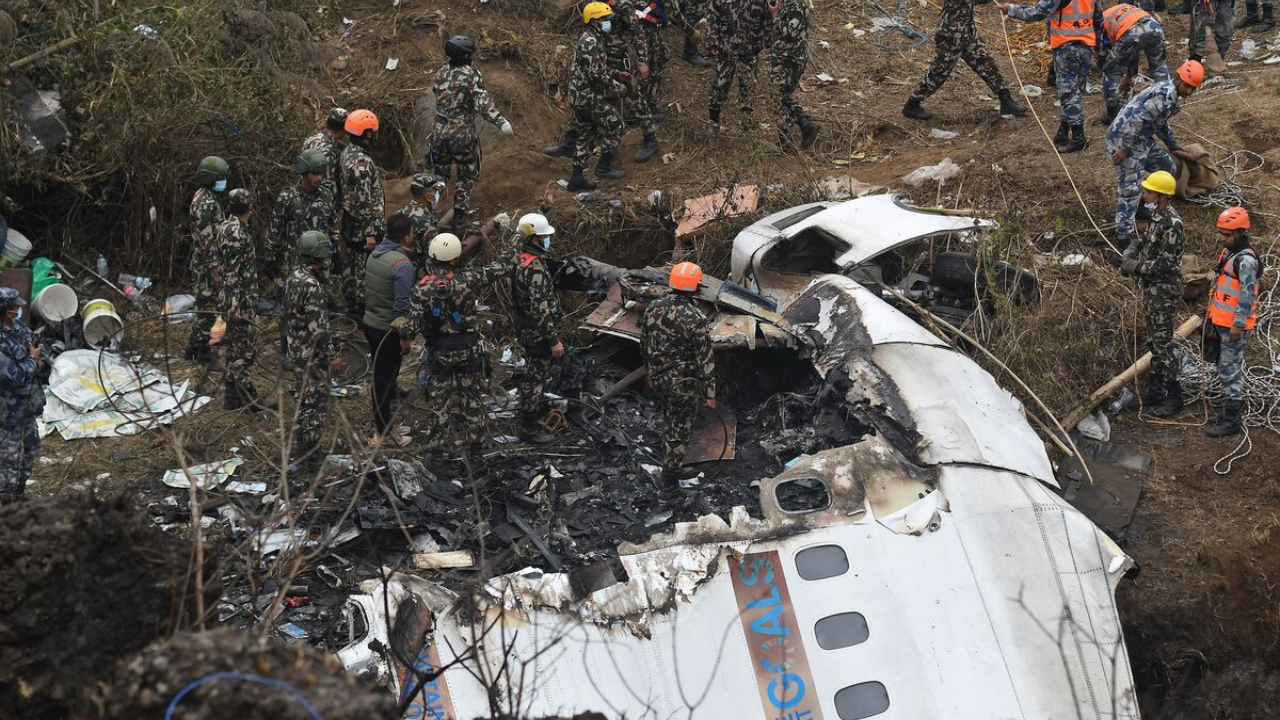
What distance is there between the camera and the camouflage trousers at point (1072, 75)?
10.2 metres

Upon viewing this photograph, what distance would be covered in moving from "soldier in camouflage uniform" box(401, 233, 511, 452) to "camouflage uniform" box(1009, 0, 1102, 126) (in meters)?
5.41

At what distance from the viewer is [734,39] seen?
428 inches

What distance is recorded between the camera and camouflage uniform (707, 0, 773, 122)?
424 inches

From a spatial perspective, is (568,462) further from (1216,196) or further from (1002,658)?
(1216,196)

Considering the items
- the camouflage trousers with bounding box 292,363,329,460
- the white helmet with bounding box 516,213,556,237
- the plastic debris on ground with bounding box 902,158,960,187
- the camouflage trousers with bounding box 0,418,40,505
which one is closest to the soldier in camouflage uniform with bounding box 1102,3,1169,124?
the plastic debris on ground with bounding box 902,158,960,187

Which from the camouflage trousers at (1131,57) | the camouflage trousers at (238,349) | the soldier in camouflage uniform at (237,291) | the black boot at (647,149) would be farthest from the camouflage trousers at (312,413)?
the camouflage trousers at (1131,57)

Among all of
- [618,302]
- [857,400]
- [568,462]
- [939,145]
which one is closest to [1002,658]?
[857,400]

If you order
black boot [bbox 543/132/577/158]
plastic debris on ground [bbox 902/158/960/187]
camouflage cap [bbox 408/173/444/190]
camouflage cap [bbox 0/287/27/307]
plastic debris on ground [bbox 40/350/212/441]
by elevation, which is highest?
camouflage cap [bbox 0/287/27/307]

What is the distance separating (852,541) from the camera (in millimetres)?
5723

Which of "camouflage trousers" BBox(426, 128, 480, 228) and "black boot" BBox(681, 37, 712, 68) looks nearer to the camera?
"camouflage trousers" BBox(426, 128, 480, 228)

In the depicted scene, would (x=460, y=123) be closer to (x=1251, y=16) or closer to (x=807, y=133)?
(x=807, y=133)

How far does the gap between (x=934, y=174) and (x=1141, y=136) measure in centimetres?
173

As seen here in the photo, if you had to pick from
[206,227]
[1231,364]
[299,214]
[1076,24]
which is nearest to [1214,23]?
[1076,24]

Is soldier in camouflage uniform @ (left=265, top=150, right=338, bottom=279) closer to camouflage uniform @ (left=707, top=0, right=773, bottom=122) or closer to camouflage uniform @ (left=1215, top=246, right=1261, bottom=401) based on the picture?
camouflage uniform @ (left=707, top=0, right=773, bottom=122)
